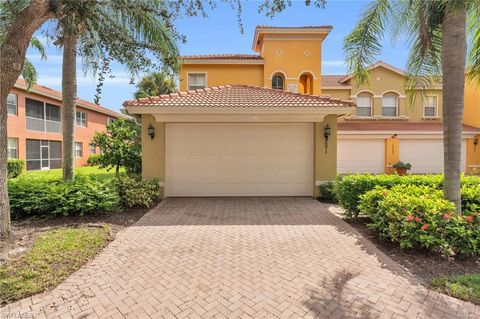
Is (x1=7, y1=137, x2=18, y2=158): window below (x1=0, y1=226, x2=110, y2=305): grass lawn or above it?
above

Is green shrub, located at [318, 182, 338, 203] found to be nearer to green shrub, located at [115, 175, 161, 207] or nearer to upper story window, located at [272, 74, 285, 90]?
green shrub, located at [115, 175, 161, 207]

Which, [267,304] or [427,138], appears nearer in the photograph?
[267,304]

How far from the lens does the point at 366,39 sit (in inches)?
267

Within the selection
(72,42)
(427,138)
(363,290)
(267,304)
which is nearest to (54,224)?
(72,42)

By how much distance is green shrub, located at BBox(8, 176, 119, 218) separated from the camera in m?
7.07

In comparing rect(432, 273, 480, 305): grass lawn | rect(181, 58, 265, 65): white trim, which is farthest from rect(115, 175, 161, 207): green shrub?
rect(181, 58, 265, 65): white trim

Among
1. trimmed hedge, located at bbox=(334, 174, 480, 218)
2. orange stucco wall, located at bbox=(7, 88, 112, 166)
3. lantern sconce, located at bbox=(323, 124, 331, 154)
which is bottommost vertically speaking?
trimmed hedge, located at bbox=(334, 174, 480, 218)

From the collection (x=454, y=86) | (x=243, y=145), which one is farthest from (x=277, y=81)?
(x=454, y=86)

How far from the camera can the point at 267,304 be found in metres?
3.49

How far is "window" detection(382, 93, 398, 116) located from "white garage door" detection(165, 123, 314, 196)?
14.7m

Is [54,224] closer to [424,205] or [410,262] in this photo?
[410,262]

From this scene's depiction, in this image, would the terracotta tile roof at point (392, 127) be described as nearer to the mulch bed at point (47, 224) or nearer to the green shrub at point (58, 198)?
the mulch bed at point (47, 224)

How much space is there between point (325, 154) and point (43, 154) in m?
24.4

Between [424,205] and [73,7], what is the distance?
28.0 ft
